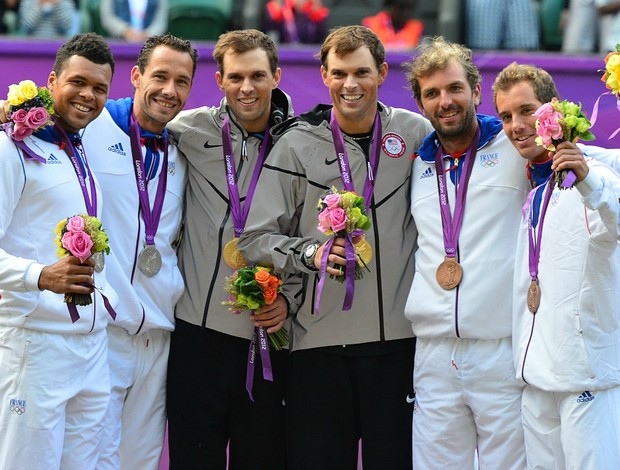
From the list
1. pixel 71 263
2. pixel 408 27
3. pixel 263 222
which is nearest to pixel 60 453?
pixel 71 263

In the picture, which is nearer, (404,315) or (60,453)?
(60,453)

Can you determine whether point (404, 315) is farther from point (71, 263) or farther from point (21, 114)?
point (21, 114)

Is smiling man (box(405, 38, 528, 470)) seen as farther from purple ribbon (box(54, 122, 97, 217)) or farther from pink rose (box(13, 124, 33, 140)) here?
pink rose (box(13, 124, 33, 140))

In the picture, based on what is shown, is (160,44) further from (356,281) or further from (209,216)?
(356,281)

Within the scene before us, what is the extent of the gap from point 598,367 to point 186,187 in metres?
2.50

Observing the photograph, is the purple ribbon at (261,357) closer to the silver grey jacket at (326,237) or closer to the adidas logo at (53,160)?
the silver grey jacket at (326,237)

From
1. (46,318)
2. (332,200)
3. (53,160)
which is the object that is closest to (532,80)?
(332,200)

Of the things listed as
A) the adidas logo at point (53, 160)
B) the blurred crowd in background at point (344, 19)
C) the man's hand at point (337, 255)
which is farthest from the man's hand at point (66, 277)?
the blurred crowd in background at point (344, 19)

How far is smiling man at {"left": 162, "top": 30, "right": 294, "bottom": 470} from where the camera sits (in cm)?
589

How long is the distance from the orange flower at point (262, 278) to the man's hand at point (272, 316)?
15cm

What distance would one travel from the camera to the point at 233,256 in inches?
231

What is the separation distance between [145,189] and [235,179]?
0.50m

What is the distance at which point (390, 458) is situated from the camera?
18.6 ft

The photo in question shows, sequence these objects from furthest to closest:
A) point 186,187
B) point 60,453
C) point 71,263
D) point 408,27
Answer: point 408,27
point 186,187
point 60,453
point 71,263
